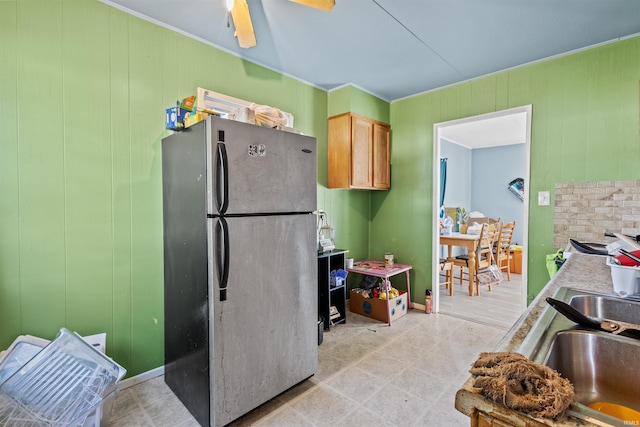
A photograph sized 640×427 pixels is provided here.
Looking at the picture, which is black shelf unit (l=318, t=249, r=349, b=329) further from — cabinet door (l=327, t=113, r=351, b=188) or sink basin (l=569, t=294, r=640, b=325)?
sink basin (l=569, t=294, r=640, b=325)

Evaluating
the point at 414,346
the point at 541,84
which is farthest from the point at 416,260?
the point at 541,84

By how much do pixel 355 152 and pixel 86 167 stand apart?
230cm

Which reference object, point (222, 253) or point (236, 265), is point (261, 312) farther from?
point (222, 253)

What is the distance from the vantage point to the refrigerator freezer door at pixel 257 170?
1.54m

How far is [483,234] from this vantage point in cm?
422

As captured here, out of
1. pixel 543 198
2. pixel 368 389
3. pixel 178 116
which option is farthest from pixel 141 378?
pixel 543 198

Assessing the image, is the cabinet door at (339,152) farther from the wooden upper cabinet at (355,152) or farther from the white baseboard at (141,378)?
the white baseboard at (141,378)

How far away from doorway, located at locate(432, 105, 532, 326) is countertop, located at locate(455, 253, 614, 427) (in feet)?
3.97

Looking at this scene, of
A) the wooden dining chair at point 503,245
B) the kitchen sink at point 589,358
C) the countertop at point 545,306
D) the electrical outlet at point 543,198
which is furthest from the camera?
the wooden dining chair at point 503,245

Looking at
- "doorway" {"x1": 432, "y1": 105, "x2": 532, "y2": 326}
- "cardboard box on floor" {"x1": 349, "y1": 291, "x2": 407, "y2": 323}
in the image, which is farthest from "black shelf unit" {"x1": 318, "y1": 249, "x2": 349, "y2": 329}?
"doorway" {"x1": 432, "y1": 105, "x2": 532, "y2": 326}

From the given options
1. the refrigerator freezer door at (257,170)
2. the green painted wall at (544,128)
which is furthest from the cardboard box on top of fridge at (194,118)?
the green painted wall at (544,128)

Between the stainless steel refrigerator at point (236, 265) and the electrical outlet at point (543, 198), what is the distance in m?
2.13

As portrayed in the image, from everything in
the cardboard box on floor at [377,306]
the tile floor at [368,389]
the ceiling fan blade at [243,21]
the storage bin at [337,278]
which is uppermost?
the ceiling fan blade at [243,21]

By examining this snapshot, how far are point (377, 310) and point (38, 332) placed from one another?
2683mm
